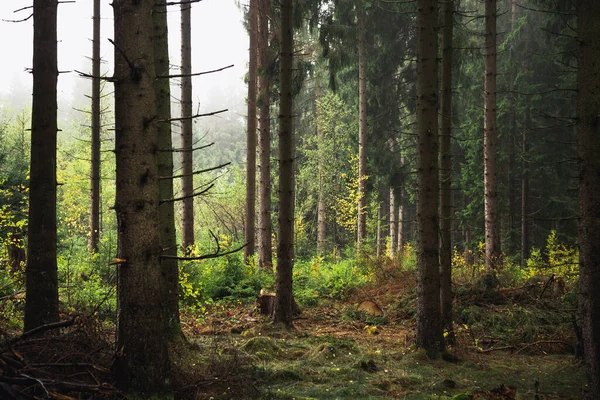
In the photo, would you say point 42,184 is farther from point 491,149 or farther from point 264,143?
point 491,149

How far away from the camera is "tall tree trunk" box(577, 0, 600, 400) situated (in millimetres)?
5559

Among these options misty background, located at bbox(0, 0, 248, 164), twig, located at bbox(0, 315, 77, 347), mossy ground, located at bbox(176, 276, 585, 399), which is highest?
misty background, located at bbox(0, 0, 248, 164)

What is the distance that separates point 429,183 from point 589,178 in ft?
8.11

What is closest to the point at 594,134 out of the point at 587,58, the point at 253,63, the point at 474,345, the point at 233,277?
the point at 587,58

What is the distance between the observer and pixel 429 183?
770 cm

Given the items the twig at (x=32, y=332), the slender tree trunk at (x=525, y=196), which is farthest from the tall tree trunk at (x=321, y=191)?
the twig at (x=32, y=332)

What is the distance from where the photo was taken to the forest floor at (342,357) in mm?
4137

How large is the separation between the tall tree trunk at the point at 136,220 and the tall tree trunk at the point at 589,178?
15.9 feet

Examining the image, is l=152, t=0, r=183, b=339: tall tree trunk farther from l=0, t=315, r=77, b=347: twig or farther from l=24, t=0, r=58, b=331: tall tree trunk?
l=0, t=315, r=77, b=347: twig

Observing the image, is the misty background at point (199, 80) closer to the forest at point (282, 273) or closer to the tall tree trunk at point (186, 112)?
the tall tree trunk at point (186, 112)

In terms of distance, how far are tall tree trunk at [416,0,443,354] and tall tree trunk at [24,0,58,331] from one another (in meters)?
5.46

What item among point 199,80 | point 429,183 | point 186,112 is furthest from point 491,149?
point 199,80

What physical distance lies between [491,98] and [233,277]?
913 centimetres

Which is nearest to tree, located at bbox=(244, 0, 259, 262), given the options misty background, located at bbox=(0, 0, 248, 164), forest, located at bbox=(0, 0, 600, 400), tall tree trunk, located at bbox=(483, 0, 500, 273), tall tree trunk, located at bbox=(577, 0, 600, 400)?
forest, located at bbox=(0, 0, 600, 400)
